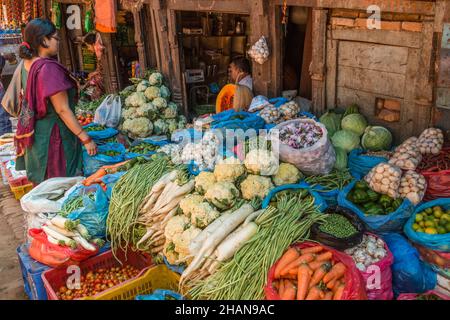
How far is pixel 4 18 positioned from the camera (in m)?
12.1

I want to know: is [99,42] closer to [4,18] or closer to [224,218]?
[4,18]

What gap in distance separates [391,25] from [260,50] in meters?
1.59

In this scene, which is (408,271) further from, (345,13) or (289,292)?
(345,13)

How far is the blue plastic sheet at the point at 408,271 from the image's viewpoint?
327 centimetres

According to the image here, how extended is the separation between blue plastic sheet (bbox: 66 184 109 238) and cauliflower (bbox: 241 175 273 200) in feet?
4.58

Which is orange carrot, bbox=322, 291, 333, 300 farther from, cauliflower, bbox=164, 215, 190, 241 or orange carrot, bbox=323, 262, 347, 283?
cauliflower, bbox=164, 215, 190, 241

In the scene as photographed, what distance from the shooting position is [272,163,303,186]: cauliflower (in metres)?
3.84

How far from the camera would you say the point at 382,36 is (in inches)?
165

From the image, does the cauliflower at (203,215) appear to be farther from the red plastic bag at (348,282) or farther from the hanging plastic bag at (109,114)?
the hanging plastic bag at (109,114)

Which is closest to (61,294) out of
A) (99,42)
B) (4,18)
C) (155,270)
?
(155,270)

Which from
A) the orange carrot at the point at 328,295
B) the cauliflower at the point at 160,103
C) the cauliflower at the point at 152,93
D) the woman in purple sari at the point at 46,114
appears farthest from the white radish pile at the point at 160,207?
the cauliflower at the point at 152,93

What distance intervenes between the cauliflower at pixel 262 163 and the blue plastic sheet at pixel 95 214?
1452mm

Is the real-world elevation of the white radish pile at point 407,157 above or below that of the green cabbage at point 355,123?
below

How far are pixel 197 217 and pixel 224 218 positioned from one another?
0.75 feet
